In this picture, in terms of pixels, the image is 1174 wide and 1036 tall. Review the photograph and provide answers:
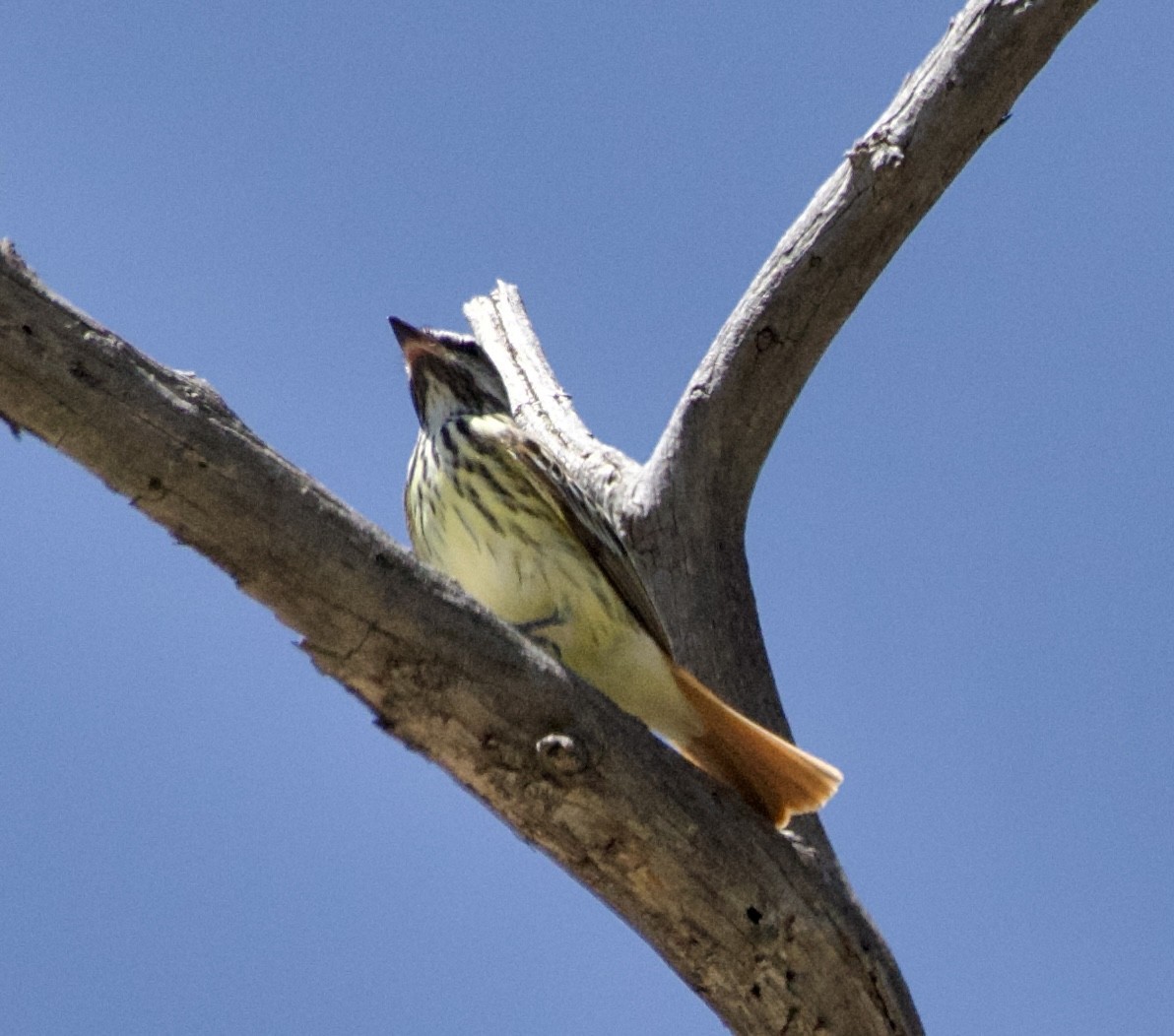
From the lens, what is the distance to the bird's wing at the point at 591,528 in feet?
15.5

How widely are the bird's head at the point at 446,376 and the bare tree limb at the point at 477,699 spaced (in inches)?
82.1

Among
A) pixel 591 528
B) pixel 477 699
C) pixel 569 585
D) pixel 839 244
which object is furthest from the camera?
pixel 839 244

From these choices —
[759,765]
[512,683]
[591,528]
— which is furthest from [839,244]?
[512,683]

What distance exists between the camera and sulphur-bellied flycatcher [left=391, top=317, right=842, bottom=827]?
4.29 m

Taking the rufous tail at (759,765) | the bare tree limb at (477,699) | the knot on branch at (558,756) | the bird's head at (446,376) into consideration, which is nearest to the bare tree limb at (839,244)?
the bird's head at (446,376)

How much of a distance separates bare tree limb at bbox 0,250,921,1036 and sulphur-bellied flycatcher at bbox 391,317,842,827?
0.99 feet

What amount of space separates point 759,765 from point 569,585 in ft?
2.69

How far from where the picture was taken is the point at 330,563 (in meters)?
3.34

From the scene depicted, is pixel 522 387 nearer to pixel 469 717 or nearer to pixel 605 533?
pixel 605 533

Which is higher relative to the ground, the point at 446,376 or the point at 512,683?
the point at 446,376

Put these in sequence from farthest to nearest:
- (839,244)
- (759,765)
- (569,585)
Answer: (839,244)
(569,585)
(759,765)

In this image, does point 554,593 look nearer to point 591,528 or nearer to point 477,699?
point 591,528

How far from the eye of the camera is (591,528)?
487cm

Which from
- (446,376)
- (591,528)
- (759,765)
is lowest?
(759,765)
